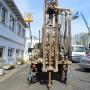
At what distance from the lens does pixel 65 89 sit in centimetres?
1250

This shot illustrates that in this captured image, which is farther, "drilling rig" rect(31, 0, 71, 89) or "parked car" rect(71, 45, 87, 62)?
"parked car" rect(71, 45, 87, 62)

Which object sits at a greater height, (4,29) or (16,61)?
(4,29)

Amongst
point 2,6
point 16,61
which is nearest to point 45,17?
point 2,6

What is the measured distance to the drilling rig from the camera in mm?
13477

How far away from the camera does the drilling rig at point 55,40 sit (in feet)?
44.2

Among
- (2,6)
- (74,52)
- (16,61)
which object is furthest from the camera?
(74,52)

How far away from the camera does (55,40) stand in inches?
542

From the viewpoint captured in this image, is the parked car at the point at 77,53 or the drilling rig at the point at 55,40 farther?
the parked car at the point at 77,53

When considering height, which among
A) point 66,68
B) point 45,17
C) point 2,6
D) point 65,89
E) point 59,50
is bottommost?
point 65,89

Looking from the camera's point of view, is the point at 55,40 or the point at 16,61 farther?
the point at 16,61

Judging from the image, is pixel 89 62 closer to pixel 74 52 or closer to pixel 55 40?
pixel 55 40

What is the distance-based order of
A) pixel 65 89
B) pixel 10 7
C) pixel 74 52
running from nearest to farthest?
pixel 65 89 → pixel 10 7 → pixel 74 52

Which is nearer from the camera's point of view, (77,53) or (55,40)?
(55,40)

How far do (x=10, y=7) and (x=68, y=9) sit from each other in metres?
16.0
